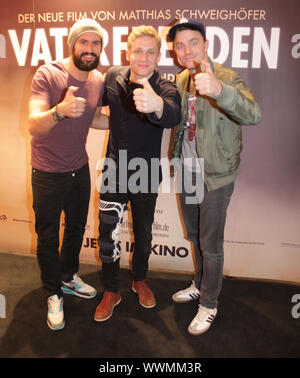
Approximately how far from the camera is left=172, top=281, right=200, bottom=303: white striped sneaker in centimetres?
262

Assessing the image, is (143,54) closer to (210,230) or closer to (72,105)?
(72,105)

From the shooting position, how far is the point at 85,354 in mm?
2074

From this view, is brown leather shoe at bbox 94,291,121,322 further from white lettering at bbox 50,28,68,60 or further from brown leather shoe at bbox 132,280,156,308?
white lettering at bbox 50,28,68,60

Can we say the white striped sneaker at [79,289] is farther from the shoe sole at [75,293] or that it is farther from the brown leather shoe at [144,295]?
the brown leather shoe at [144,295]

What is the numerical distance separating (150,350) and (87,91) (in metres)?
1.61

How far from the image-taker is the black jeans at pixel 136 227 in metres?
2.25

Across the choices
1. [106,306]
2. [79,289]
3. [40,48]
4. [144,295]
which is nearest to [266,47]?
[40,48]

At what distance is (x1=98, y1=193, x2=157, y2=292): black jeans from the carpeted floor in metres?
0.29

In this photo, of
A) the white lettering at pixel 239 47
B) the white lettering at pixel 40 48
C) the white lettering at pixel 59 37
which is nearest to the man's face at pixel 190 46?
the white lettering at pixel 239 47

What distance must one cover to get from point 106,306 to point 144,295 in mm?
302

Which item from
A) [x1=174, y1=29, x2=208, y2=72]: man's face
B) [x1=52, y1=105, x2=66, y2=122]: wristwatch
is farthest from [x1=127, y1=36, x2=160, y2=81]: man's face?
[x1=52, y1=105, x2=66, y2=122]: wristwatch

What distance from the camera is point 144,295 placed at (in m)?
2.56
